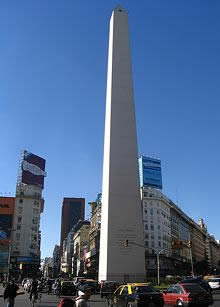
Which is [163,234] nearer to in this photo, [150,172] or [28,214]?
[150,172]

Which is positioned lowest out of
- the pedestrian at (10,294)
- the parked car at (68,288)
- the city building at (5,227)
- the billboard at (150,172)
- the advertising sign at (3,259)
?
the parked car at (68,288)

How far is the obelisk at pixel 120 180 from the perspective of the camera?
39.9 m

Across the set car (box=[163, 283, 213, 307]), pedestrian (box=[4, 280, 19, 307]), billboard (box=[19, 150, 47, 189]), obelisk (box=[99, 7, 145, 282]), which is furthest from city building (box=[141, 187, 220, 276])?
pedestrian (box=[4, 280, 19, 307])

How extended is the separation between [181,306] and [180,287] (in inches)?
36.1

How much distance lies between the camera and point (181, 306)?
16.4 meters

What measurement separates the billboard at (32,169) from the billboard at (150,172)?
78.6ft

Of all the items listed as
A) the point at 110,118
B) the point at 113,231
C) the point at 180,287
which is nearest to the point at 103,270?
the point at 113,231

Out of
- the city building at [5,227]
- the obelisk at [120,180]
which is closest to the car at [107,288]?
the obelisk at [120,180]

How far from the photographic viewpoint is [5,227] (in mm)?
80125

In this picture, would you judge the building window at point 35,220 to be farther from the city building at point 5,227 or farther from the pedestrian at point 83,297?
the pedestrian at point 83,297

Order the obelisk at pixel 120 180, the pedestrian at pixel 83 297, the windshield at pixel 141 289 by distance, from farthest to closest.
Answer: the obelisk at pixel 120 180
the windshield at pixel 141 289
the pedestrian at pixel 83 297

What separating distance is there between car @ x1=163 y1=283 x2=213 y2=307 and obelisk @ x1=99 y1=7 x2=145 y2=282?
22621 millimetres

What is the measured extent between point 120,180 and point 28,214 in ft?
161

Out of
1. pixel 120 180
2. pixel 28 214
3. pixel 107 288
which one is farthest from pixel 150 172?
pixel 107 288
